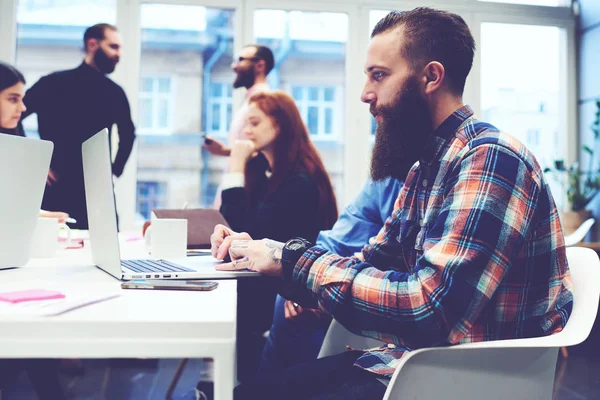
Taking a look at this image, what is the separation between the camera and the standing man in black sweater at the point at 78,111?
11.8ft

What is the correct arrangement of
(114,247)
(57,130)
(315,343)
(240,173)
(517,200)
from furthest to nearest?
(57,130), (240,173), (315,343), (114,247), (517,200)

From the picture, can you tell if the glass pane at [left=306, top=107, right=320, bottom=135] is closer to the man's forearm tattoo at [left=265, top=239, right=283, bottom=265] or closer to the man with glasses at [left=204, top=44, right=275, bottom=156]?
the man with glasses at [left=204, top=44, right=275, bottom=156]

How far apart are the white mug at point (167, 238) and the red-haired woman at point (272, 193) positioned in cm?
58

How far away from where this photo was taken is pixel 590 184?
414 centimetres

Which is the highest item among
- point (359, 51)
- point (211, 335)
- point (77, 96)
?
point (359, 51)

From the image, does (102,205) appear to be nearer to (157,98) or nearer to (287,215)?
(287,215)

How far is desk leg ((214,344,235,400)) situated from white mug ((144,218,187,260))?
72 centimetres

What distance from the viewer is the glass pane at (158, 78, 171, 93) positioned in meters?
11.4

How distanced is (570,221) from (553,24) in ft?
5.45

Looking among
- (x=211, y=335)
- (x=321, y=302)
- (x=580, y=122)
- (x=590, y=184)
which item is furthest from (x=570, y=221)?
(x=211, y=335)

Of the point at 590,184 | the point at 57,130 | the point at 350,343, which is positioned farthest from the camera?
the point at 590,184

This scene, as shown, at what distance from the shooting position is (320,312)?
5.17 feet

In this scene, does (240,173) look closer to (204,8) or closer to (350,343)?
(350,343)

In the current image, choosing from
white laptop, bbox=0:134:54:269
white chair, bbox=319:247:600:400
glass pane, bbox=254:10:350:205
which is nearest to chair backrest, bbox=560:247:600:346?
white chair, bbox=319:247:600:400
